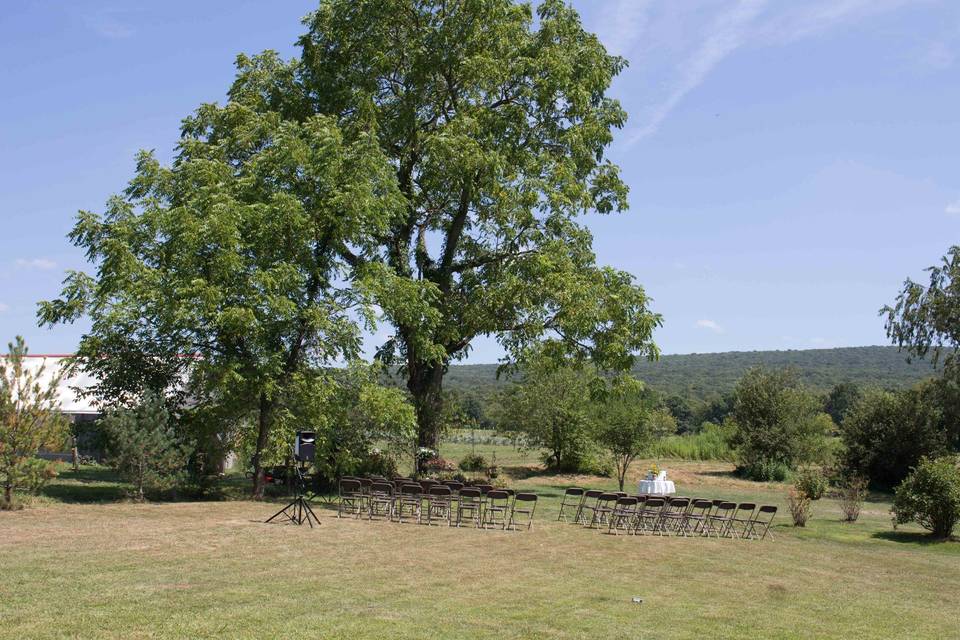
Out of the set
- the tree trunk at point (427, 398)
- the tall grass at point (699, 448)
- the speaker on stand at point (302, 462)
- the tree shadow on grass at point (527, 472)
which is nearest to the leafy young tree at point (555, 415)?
the tree shadow on grass at point (527, 472)

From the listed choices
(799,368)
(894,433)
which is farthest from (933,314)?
(799,368)

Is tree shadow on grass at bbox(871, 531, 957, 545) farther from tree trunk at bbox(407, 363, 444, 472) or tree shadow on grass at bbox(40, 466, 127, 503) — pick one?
tree shadow on grass at bbox(40, 466, 127, 503)

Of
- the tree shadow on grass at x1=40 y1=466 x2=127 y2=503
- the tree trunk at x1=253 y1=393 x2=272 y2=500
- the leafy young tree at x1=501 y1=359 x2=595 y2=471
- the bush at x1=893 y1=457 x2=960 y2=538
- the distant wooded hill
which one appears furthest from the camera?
the distant wooded hill

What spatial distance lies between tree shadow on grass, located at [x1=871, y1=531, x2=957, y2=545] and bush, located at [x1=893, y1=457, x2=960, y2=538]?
0.65ft

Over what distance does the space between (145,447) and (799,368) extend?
140460mm

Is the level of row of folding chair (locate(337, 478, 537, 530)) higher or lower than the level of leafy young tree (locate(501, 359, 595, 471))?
lower

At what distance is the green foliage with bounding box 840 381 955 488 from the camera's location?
34.0 m

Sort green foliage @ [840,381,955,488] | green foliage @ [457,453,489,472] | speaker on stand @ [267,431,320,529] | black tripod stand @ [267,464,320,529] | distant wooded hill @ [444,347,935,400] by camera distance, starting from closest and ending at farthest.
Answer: speaker on stand @ [267,431,320,529] < black tripod stand @ [267,464,320,529] < green foliage @ [840,381,955,488] < green foliage @ [457,453,489,472] < distant wooded hill @ [444,347,935,400]

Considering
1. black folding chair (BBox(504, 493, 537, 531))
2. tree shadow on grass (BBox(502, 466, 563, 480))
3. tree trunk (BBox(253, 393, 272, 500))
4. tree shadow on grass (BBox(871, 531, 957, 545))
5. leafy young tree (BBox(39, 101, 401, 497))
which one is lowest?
tree shadow on grass (BBox(871, 531, 957, 545))

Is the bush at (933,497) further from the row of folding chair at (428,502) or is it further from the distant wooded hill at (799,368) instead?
the distant wooded hill at (799,368)

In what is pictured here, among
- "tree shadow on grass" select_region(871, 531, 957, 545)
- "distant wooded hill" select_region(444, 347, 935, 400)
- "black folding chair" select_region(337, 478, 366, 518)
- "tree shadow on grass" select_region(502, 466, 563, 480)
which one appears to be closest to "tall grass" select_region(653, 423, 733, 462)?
"tree shadow on grass" select_region(502, 466, 563, 480)

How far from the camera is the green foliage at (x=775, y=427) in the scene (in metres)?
38.2

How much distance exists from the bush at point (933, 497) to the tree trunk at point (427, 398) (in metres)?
13.4

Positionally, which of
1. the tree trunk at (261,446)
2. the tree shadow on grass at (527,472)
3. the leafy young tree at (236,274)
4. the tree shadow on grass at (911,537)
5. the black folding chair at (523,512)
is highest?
the leafy young tree at (236,274)
